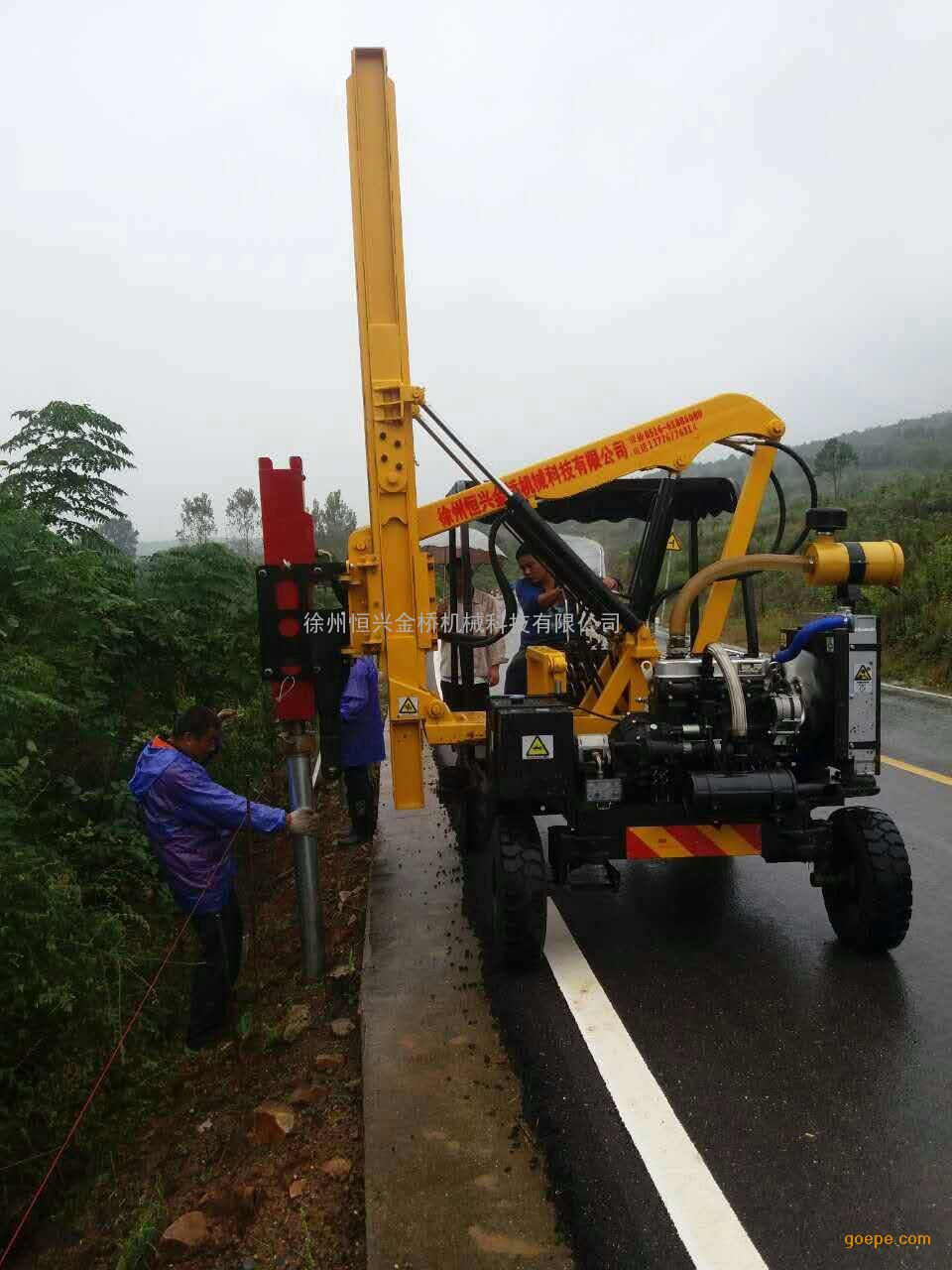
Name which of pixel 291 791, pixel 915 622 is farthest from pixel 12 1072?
pixel 915 622

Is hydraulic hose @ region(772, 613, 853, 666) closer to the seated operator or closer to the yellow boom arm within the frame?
the yellow boom arm

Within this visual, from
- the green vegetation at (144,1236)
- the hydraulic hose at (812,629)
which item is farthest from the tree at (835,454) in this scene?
the green vegetation at (144,1236)

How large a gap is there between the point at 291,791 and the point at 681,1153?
2236mm

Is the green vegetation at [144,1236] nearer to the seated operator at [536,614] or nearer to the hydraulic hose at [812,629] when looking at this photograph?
the hydraulic hose at [812,629]

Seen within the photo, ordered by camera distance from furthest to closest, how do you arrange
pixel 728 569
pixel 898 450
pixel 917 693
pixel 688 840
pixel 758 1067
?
pixel 898 450
pixel 917 693
pixel 728 569
pixel 688 840
pixel 758 1067

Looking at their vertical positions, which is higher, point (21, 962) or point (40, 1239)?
point (21, 962)

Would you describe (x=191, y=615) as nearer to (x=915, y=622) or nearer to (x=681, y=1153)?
(x=681, y=1153)

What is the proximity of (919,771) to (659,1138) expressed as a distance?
19.3 ft

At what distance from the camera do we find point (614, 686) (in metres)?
4.64

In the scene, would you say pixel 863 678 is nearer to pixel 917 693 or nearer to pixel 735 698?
pixel 735 698

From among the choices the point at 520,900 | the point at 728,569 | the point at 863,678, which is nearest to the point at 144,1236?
the point at 520,900

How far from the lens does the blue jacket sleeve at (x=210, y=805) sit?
384 centimetres

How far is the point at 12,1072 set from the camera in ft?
10.8

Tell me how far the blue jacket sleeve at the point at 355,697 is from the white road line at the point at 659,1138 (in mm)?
2483
